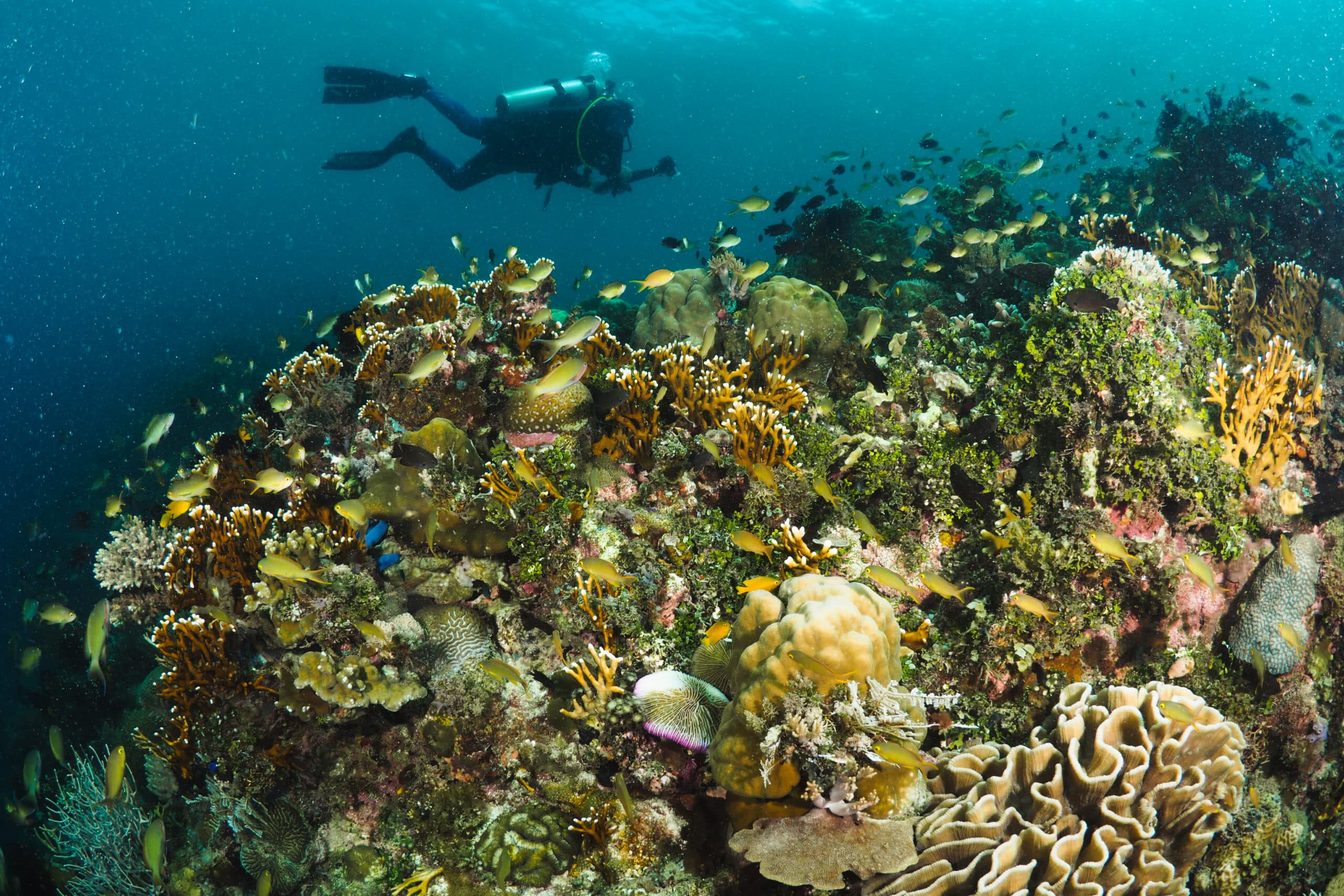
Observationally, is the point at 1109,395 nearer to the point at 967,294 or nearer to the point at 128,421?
the point at 967,294

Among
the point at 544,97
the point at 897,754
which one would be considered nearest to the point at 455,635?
the point at 897,754

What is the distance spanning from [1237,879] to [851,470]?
11.6 ft

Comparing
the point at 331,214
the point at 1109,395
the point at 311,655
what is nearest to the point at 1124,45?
the point at 1109,395

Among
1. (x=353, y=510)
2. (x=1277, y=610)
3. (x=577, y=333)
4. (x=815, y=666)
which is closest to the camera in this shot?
(x=815, y=666)

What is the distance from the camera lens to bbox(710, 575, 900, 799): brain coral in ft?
9.97

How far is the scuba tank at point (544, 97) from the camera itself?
1648cm

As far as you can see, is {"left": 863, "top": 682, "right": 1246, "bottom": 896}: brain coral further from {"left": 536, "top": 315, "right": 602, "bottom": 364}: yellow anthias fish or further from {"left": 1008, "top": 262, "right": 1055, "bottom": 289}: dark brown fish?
{"left": 1008, "top": 262, "right": 1055, "bottom": 289}: dark brown fish

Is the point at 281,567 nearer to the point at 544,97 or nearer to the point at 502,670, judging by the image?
the point at 502,670

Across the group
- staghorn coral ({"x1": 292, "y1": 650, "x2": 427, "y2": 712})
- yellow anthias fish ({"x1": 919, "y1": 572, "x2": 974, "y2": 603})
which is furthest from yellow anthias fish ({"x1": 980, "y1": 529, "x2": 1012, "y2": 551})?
staghorn coral ({"x1": 292, "y1": 650, "x2": 427, "y2": 712})

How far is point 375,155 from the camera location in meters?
17.5

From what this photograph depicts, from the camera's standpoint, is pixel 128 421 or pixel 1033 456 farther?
pixel 128 421

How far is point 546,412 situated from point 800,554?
9.88 ft

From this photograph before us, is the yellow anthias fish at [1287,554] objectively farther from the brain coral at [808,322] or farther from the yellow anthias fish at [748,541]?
the brain coral at [808,322]

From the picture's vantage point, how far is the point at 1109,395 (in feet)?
16.0
